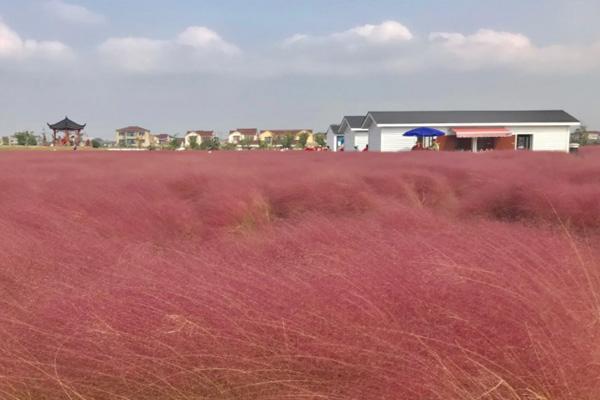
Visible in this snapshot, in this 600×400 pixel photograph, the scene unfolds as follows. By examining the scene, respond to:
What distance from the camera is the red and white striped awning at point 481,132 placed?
98.8 feet

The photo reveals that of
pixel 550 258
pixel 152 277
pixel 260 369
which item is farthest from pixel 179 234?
pixel 550 258

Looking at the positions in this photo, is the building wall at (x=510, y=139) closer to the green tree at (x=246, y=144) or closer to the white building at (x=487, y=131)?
the white building at (x=487, y=131)

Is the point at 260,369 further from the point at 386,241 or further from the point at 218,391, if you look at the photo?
the point at 386,241

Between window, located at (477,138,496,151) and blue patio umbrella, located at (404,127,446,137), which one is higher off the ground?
blue patio umbrella, located at (404,127,446,137)

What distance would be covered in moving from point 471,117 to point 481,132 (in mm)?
3507

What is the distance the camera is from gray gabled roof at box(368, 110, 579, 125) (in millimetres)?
31469

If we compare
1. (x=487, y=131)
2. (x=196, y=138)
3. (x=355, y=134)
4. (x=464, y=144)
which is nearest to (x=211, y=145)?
(x=355, y=134)

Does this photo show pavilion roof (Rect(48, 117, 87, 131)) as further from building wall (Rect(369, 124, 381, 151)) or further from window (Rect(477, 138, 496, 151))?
window (Rect(477, 138, 496, 151))

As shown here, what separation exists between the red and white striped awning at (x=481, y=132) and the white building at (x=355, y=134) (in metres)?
7.48

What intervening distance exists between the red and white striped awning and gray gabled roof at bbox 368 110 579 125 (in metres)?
0.70

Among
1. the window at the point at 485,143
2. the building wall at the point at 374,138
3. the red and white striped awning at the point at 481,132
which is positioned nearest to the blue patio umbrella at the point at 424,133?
the red and white striped awning at the point at 481,132

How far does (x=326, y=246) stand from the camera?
6.66 feet

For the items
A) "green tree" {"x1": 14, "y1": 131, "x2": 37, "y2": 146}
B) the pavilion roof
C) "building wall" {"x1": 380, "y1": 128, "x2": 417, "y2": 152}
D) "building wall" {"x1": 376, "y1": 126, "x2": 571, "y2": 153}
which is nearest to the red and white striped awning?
"building wall" {"x1": 376, "y1": 126, "x2": 571, "y2": 153}

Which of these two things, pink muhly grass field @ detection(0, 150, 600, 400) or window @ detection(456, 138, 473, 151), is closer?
pink muhly grass field @ detection(0, 150, 600, 400)
